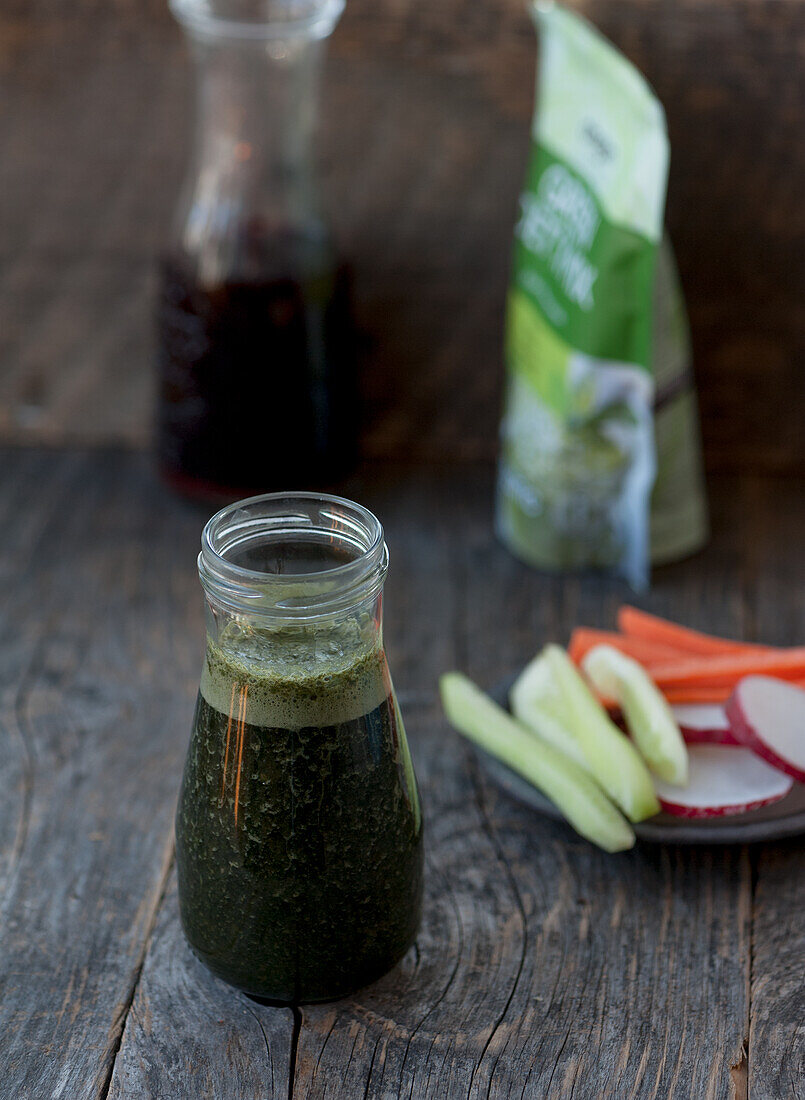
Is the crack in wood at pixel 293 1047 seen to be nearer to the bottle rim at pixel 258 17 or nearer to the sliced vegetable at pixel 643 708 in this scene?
the sliced vegetable at pixel 643 708

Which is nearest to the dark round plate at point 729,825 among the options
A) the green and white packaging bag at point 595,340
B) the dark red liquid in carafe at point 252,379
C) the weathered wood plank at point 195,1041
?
the weathered wood plank at point 195,1041

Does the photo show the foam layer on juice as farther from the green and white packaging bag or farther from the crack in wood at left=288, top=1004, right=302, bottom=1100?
the green and white packaging bag

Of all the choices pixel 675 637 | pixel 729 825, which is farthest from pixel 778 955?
pixel 675 637

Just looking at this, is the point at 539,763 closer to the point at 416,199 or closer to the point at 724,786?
the point at 724,786

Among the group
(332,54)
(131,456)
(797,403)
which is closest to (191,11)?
(332,54)

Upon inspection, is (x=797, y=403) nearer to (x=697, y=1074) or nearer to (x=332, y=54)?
(x=332, y=54)
